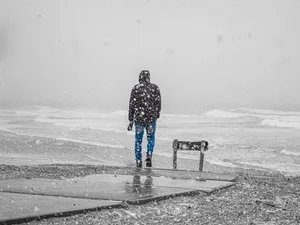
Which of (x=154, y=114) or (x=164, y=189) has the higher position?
(x=154, y=114)

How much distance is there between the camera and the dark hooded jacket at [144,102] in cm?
861

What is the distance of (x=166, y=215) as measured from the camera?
4879 millimetres

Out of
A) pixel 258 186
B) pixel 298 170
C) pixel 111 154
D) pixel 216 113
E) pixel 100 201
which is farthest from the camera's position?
→ pixel 216 113

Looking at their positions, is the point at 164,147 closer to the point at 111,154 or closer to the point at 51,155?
the point at 111,154

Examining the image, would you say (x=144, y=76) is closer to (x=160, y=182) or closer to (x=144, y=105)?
(x=144, y=105)

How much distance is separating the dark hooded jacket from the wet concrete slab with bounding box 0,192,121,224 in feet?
11.9

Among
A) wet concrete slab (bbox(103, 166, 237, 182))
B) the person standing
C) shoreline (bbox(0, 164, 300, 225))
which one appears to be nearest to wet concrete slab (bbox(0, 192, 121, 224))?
shoreline (bbox(0, 164, 300, 225))

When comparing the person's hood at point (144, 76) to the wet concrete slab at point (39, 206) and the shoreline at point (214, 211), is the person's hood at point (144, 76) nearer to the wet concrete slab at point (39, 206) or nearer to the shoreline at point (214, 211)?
the shoreline at point (214, 211)

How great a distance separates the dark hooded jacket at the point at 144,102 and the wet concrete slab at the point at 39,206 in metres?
3.62

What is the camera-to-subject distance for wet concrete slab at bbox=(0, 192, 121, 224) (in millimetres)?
4289

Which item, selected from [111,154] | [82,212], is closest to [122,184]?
[82,212]

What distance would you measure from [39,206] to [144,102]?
4.21m

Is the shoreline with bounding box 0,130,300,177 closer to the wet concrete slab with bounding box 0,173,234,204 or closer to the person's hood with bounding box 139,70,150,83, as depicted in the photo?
the person's hood with bounding box 139,70,150,83

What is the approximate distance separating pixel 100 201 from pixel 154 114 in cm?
374
